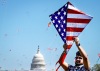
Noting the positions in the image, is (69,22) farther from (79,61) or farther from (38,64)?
(38,64)

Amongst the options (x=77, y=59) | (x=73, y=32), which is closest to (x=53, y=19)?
(x=73, y=32)

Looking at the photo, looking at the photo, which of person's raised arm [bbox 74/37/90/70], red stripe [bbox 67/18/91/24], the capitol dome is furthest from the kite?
the capitol dome

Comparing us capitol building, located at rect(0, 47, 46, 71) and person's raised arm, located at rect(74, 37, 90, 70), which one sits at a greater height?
us capitol building, located at rect(0, 47, 46, 71)

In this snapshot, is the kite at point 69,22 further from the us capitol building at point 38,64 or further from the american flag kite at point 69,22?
the us capitol building at point 38,64

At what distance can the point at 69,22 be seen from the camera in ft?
25.0

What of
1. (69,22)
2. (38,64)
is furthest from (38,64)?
(69,22)

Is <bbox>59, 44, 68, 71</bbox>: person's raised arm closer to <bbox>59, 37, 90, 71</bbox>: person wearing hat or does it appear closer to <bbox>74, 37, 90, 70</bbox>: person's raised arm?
<bbox>59, 37, 90, 71</bbox>: person wearing hat

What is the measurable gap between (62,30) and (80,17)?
48 cm

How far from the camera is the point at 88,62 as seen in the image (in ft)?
22.1

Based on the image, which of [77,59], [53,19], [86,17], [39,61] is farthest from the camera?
[39,61]

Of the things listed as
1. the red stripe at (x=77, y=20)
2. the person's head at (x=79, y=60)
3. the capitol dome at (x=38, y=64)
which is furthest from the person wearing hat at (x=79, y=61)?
the capitol dome at (x=38, y=64)

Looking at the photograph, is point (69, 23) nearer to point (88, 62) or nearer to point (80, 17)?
point (80, 17)

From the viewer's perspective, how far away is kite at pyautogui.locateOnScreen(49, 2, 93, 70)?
7.38 m

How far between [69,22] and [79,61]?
99 cm
